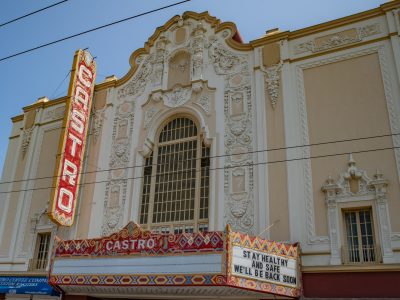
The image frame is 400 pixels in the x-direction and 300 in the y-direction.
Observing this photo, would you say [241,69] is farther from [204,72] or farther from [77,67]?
[77,67]

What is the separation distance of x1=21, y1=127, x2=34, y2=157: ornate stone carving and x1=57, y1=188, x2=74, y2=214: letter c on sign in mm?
4440

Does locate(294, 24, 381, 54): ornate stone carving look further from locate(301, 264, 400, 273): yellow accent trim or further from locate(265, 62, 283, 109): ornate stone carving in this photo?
locate(301, 264, 400, 273): yellow accent trim

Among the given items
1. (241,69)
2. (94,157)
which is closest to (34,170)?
(94,157)

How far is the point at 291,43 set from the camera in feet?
48.6

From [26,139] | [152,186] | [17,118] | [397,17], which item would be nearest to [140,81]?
[152,186]

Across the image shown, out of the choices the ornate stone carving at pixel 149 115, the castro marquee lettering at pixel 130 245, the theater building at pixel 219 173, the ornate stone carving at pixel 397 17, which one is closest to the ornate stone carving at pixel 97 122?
the theater building at pixel 219 173

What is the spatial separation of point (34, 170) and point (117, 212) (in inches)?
199

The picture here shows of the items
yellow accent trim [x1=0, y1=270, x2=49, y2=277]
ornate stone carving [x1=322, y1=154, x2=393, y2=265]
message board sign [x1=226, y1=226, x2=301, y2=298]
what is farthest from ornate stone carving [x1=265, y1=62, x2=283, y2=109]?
yellow accent trim [x1=0, y1=270, x2=49, y2=277]

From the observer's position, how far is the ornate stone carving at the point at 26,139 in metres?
18.8

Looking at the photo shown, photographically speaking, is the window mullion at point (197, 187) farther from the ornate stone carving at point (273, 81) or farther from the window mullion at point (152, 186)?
the ornate stone carving at point (273, 81)

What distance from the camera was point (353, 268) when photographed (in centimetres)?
1083

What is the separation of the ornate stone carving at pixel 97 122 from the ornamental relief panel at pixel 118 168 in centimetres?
58

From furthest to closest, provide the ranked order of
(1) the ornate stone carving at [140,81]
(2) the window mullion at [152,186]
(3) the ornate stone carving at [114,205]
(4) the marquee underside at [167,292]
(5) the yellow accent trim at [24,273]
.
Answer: (1) the ornate stone carving at [140,81] → (5) the yellow accent trim at [24,273] → (3) the ornate stone carving at [114,205] → (2) the window mullion at [152,186] → (4) the marquee underside at [167,292]

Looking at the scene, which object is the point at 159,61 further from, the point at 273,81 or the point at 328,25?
the point at 328,25
